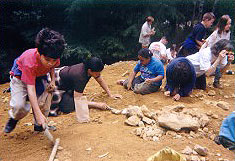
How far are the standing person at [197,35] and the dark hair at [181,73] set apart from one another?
1.35 meters

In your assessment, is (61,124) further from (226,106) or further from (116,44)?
(116,44)

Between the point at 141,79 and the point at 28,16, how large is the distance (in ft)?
20.3

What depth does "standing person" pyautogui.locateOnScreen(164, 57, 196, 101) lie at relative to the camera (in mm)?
3867

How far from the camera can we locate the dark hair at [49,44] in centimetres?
227

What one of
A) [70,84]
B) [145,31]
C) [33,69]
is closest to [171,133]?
[33,69]

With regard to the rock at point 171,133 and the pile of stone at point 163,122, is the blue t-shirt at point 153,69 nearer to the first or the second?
the pile of stone at point 163,122

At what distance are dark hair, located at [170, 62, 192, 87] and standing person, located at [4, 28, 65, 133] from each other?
2.22 m

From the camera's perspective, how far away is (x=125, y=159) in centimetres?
211

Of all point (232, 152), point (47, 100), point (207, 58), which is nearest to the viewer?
point (232, 152)

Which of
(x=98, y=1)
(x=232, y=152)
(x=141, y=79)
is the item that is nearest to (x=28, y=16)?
(x=98, y=1)

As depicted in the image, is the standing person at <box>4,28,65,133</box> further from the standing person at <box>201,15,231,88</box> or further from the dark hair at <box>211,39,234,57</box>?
the standing person at <box>201,15,231,88</box>

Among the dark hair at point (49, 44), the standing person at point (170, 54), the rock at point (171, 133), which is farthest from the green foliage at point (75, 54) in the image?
the rock at point (171, 133)

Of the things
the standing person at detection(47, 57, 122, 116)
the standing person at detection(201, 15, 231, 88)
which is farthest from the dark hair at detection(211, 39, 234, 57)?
the standing person at detection(47, 57, 122, 116)

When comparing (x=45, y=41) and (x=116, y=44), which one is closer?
(x=45, y=41)
